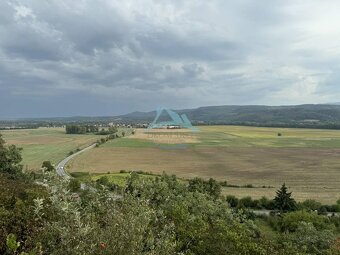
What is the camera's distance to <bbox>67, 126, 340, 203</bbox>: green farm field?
260ft

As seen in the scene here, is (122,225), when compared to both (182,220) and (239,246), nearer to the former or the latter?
(239,246)

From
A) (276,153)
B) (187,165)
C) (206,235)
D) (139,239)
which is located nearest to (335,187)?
(187,165)

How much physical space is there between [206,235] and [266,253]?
11.4 feet

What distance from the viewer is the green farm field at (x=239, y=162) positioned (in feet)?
260

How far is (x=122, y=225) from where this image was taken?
1077 centimetres

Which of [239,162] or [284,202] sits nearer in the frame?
[284,202]

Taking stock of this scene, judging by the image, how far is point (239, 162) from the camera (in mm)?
111812
